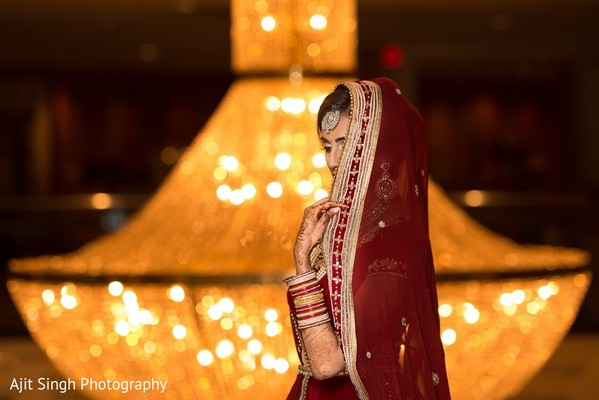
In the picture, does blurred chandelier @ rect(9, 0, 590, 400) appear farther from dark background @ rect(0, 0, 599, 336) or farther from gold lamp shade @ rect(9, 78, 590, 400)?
dark background @ rect(0, 0, 599, 336)

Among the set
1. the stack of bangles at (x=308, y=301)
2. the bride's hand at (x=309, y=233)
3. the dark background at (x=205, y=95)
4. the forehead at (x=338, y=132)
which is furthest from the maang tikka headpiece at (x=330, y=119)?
the dark background at (x=205, y=95)

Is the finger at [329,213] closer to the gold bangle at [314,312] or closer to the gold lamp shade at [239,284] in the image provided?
the gold bangle at [314,312]

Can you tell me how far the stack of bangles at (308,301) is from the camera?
2.02 m

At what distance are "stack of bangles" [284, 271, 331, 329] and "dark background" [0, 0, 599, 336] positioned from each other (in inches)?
330

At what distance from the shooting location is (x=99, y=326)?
11.2 feet

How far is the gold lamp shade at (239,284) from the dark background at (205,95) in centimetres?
678

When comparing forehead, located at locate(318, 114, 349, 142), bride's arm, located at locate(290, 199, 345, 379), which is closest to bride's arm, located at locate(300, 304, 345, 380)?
bride's arm, located at locate(290, 199, 345, 379)

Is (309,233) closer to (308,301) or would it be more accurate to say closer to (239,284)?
(308,301)

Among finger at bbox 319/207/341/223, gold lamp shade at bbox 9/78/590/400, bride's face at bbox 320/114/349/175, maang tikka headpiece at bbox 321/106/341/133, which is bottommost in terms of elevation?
gold lamp shade at bbox 9/78/590/400

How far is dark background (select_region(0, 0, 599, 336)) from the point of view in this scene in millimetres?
11069

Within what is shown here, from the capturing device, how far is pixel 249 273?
3.18 meters

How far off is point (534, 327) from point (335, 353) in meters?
1.68

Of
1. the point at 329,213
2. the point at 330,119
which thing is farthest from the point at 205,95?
the point at 329,213

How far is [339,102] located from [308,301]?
0.32 m
